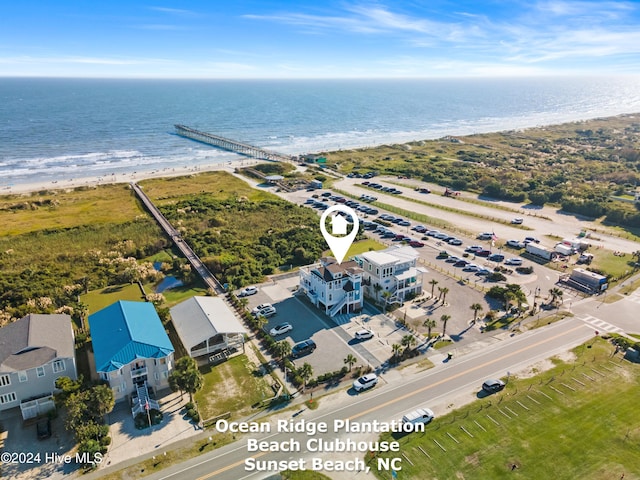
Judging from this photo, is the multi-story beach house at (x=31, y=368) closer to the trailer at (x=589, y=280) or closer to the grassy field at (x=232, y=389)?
the grassy field at (x=232, y=389)

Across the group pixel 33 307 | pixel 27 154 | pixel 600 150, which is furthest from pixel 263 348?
pixel 600 150

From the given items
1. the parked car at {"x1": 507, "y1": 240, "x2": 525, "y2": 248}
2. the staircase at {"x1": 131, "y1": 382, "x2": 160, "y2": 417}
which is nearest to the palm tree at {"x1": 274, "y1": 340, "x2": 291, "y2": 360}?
the staircase at {"x1": 131, "y1": 382, "x2": 160, "y2": 417}

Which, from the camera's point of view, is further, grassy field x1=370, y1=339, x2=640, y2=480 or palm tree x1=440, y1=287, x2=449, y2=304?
palm tree x1=440, y1=287, x2=449, y2=304

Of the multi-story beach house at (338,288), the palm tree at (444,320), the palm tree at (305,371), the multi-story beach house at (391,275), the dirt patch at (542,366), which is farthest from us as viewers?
the multi-story beach house at (391,275)

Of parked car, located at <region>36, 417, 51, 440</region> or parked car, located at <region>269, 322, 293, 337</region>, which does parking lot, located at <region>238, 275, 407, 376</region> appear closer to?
parked car, located at <region>269, 322, 293, 337</region>

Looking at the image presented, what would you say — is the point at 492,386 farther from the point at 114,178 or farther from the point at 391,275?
the point at 114,178

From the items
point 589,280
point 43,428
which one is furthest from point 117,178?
point 589,280

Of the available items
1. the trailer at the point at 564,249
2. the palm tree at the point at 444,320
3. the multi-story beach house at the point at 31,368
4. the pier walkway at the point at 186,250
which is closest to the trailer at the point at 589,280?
the trailer at the point at 564,249
